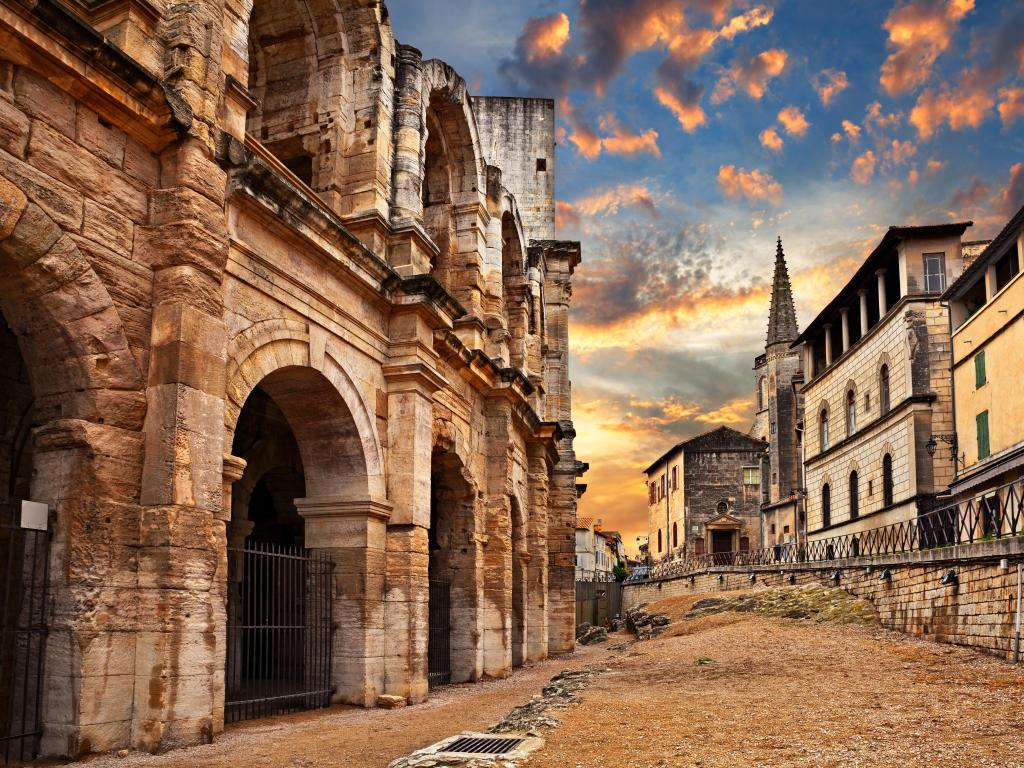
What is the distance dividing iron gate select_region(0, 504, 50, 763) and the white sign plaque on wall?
0.24 ft

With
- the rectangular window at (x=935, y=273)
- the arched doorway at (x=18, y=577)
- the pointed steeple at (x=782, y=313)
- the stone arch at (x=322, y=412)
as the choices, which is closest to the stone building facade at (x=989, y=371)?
the rectangular window at (x=935, y=273)

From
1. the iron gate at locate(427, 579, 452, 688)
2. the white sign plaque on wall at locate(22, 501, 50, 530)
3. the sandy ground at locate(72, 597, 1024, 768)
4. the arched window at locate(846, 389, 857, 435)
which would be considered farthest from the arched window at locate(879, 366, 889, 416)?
the white sign plaque on wall at locate(22, 501, 50, 530)

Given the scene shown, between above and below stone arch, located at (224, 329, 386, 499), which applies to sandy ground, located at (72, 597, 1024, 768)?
below

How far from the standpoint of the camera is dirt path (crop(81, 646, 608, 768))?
21.9ft

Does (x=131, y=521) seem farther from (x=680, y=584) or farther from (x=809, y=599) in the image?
(x=680, y=584)

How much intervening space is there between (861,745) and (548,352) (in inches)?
751

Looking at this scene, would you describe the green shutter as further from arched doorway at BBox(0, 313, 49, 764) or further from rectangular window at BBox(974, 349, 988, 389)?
arched doorway at BBox(0, 313, 49, 764)

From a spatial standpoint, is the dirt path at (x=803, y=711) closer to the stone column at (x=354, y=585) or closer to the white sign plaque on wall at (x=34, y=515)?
the stone column at (x=354, y=585)

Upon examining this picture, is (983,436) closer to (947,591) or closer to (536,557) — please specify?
(947,591)

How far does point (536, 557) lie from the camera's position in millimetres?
20531

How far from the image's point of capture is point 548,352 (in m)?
25.2

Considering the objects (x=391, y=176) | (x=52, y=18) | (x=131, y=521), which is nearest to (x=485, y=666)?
(x=391, y=176)

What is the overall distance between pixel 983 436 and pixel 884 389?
6158 millimetres

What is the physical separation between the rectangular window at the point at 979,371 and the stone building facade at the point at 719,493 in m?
34.1
